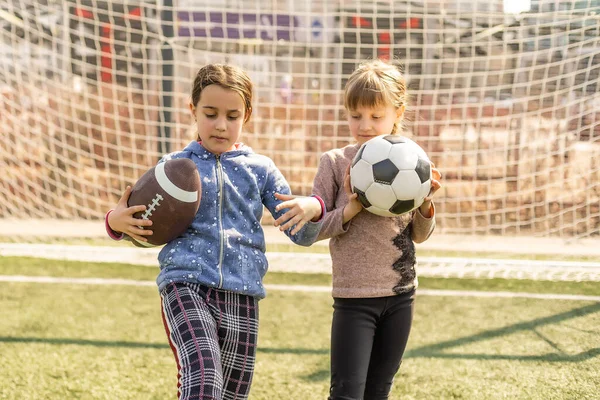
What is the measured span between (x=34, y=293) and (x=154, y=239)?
279cm

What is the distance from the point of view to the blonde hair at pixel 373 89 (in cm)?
225

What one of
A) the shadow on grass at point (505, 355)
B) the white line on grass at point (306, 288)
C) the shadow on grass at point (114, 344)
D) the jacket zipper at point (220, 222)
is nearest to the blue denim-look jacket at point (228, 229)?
the jacket zipper at point (220, 222)

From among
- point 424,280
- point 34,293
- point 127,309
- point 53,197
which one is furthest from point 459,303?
point 53,197

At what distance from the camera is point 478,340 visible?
3754mm

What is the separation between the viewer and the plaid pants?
1.88 metres

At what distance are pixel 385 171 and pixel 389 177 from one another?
0.07ft

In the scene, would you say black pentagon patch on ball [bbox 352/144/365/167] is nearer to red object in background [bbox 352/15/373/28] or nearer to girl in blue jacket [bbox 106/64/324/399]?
girl in blue jacket [bbox 106/64/324/399]

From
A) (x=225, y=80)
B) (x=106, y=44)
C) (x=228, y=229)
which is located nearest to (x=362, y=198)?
(x=228, y=229)

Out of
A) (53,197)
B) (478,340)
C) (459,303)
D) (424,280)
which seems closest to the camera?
(478,340)

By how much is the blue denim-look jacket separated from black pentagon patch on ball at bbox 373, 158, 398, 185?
0.23m

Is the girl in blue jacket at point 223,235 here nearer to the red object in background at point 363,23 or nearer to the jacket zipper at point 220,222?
the jacket zipper at point 220,222

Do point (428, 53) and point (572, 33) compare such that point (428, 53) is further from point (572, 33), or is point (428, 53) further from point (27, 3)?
point (27, 3)

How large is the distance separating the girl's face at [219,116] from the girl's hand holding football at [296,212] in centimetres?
24

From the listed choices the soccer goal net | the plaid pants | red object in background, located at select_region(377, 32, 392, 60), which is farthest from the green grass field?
red object in background, located at select_region(377, 32, 392, 60)
